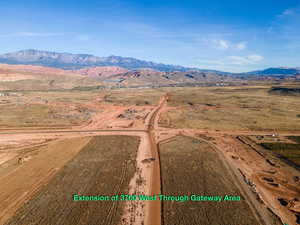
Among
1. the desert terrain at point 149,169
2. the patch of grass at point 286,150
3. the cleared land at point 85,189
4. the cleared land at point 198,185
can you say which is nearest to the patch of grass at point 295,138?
the desert terrain at point 149,169

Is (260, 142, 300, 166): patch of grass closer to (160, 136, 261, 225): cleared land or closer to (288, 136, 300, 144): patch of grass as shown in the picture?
(288, 136, 300, 144): patch of grass

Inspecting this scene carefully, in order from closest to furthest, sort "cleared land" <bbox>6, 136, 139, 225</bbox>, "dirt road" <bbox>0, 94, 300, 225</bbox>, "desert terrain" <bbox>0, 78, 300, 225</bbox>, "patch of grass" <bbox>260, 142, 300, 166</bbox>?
1. "cleared land" <bbox>6, 136, 139, 225</bbox>
2. "desert terrain" <bbox>0, 78, 300, 225</bbox>
3. "dirt road" <bbox>0, 94, 300, 225</bbox>
4. "patch of grass" <bbox>260, 142, 300, 166</bbox>

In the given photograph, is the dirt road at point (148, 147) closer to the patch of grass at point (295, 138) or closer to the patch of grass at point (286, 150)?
the patch of grass at point (295, 138)

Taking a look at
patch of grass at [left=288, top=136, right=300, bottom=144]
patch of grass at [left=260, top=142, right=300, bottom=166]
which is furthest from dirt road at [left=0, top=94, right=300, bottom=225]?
patch of grass at [left=260, top=142, right=300, bottom=166]

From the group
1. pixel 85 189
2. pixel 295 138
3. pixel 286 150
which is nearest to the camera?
pixel 85 189

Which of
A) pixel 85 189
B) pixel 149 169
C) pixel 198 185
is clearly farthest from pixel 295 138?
pixel 85 189

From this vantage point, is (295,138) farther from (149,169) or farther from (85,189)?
(85,189)

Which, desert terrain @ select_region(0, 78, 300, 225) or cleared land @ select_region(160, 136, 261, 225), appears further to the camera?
desert terrain @ select_region(0, 78, 300, 225)
